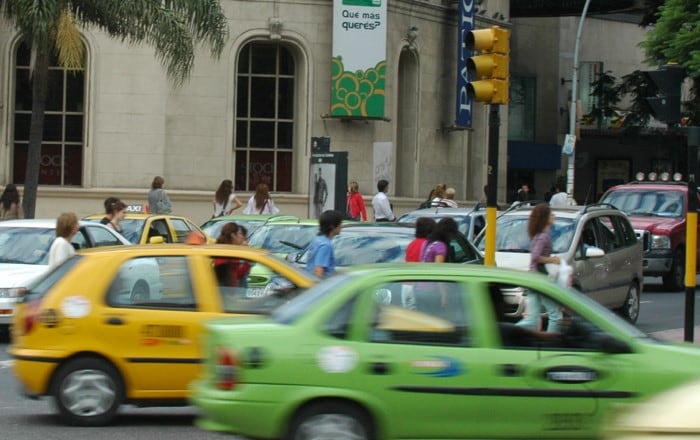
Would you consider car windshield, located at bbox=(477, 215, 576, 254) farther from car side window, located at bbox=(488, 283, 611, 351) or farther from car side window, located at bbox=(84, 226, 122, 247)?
car side window, located at bbox=(488, 283, 611, 351)

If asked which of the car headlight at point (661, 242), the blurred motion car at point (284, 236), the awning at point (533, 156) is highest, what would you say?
the awning at point (533, 156)

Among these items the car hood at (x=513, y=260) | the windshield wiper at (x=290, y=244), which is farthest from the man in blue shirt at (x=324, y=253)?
the windshield wiper at (x=290, y=244)

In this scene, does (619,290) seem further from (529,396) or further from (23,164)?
(23,164)

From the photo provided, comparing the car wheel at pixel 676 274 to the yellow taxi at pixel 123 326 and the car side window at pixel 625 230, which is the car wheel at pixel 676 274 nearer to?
the car side window at pixel 625 230

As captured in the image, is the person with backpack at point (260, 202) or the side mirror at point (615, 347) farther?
the person with backpack at point (260, 202)

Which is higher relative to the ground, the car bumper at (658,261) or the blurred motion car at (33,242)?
the blurred motion car at (33,242)

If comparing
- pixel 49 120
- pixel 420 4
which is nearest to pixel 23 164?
pixel 49 120

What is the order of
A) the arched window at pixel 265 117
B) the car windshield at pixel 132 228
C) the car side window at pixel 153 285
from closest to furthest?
the car side window at pixel 153 285, the car windshield at pixel 132 228, the arched window at pixel 265 117

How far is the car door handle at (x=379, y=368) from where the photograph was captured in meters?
7.63

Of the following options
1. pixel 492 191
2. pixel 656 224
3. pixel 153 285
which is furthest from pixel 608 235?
pixel 153 285

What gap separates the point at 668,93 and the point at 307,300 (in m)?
6.82

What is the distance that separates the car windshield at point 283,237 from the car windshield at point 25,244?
3.18m

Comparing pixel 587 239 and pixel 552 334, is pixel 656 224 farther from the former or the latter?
pixel 552 334

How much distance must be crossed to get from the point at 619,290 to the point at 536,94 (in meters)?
37.9
